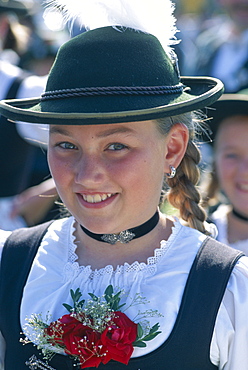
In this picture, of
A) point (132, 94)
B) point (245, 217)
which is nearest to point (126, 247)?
point (132, 94)

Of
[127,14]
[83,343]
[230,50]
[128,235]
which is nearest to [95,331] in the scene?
[83,343]

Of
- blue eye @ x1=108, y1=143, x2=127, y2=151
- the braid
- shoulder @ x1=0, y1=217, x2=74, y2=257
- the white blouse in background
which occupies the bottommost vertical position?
the white blouse in background

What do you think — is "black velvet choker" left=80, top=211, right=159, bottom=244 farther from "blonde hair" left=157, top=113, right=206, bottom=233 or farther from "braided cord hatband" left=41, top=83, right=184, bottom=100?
"braided cord hatband" left=41, top=83, right=184, bottom=100

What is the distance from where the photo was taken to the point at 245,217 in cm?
351

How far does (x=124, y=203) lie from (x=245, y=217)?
1586 millimetres

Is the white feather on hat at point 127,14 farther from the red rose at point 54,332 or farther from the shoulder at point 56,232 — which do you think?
the red rose at point 54,332

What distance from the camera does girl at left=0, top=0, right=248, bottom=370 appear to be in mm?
2008

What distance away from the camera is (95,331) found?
203cm

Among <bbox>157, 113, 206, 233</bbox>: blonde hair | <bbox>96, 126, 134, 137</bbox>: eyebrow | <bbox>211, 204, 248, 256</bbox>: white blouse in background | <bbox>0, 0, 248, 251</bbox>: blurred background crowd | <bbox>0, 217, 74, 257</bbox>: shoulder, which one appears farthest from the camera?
<bbox>0, 0, 248, 251</bbox>: blurred background crowd

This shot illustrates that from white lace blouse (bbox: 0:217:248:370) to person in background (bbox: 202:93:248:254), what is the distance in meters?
1.17

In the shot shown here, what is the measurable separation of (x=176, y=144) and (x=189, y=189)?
0.33 m

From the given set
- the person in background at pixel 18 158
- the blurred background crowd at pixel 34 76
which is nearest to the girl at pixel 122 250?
the blurred background crowd at pixel 34 76

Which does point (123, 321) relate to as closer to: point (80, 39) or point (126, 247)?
point (126, 247)

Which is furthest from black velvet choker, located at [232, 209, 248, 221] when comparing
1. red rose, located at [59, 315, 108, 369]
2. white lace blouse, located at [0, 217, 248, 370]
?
red rose, located at [59, 315, 108, 369]
